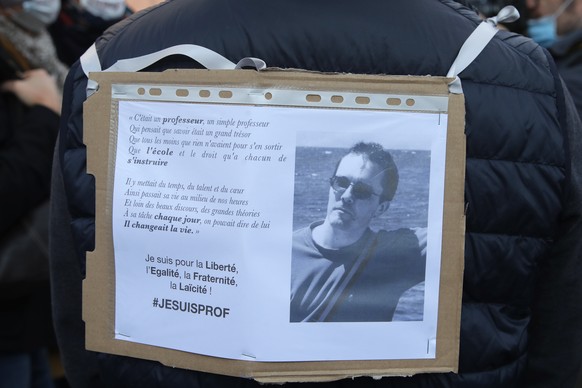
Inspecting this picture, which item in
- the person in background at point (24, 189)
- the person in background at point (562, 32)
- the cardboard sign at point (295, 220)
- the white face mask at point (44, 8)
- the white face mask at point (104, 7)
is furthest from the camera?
the white face mask at point (104, 7)

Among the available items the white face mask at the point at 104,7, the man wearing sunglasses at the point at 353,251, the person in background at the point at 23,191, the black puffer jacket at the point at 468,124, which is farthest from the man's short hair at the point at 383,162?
the white face mask at the point at 104,7

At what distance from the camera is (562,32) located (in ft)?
10.3

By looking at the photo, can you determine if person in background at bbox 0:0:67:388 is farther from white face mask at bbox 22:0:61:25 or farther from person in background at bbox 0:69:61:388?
white face mask at bbox 22:0:61:25

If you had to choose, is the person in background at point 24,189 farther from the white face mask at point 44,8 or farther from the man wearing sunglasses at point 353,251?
the man wearing sunglasses at point 353,251

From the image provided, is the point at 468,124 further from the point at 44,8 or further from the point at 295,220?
the point at 44,8

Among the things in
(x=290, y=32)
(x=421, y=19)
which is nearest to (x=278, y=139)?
(x=290, y=32)

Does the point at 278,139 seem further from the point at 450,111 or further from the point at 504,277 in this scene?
the point at 504,277

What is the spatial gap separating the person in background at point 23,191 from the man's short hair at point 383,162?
1460 millimetres

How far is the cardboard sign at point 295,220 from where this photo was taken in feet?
3.74

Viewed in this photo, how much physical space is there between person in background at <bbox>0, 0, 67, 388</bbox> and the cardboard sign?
4.00 feet

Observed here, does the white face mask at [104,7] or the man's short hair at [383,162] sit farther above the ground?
the white face mask at [104,7]

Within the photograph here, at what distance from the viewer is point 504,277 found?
1.25 metres

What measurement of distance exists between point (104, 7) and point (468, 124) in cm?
397

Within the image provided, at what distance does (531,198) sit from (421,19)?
1.11 feet
